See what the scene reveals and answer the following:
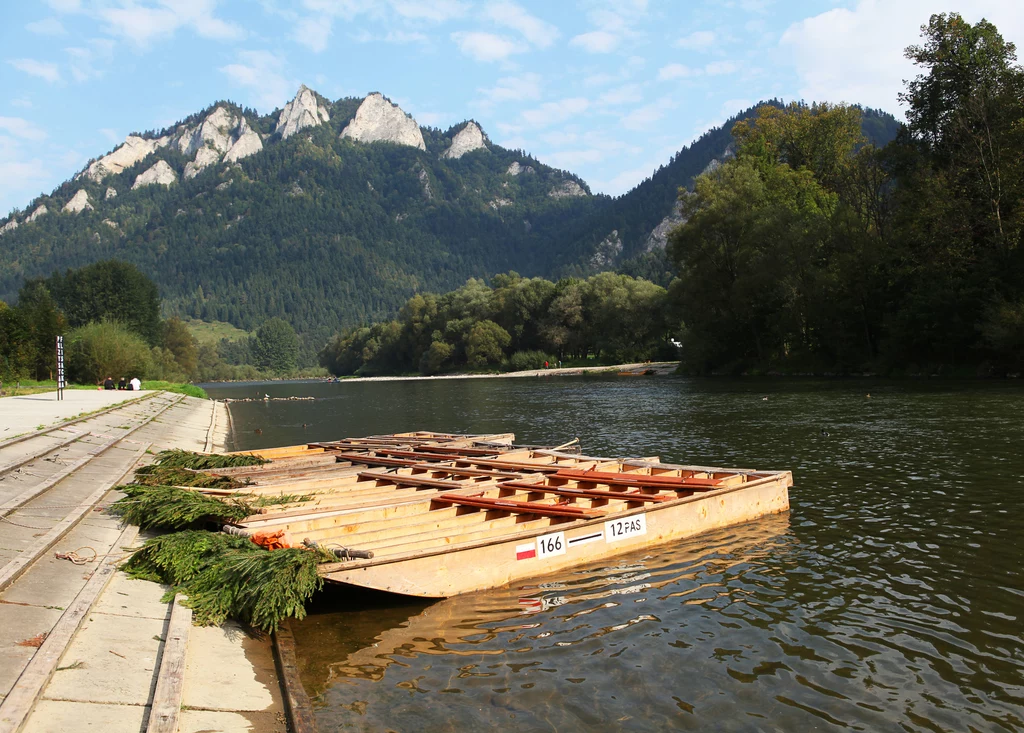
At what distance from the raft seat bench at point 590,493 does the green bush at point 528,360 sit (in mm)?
125878

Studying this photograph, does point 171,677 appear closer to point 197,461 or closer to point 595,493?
point 595,493

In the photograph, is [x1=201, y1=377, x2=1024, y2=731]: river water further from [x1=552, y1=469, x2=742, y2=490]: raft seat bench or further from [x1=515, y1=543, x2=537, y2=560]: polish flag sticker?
[x1=552, y1=469, x2=742, y2=490]: raft seat bench

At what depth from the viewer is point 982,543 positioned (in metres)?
13.1

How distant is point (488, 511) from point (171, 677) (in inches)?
286

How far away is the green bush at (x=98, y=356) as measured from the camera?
80.6m

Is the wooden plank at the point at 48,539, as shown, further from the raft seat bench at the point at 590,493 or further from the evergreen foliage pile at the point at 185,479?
the raft seat bench at the point at 590,493

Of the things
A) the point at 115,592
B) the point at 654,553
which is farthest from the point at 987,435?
the point at 115,592

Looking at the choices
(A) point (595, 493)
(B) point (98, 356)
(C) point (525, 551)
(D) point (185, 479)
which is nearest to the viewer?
(C) point (525, 551)

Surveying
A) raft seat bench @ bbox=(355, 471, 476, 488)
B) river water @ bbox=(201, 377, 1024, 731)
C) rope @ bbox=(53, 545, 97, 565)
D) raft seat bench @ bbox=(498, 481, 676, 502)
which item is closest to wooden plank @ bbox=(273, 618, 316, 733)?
river water @ bbox=(201, 377, 1024, 731)

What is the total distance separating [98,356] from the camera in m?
80.6

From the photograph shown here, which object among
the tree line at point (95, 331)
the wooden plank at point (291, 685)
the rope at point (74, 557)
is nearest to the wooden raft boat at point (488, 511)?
the wooden plank at point (291, 685)

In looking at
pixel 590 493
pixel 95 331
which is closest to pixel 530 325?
pixel 95 331

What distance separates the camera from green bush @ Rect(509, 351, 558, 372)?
467ft

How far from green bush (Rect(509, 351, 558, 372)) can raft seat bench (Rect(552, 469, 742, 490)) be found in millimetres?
124574
